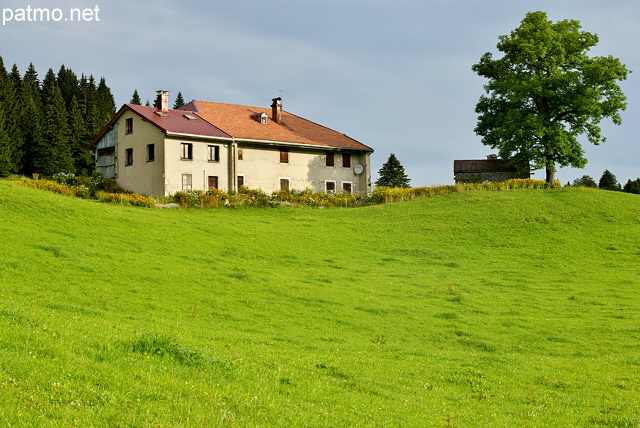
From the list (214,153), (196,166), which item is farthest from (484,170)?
(196,166)

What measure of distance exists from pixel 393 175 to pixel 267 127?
54.6 meters

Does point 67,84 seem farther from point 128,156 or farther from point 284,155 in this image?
point 284,155

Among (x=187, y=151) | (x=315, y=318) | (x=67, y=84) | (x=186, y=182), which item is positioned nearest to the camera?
(x=315, y=318)

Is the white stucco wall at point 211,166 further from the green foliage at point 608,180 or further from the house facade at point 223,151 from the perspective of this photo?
the green foliage at point 608,180

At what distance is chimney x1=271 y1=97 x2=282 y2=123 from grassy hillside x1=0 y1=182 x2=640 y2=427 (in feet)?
80.6

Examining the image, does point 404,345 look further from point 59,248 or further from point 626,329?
point 59,248

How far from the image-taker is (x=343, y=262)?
30719 millimetres

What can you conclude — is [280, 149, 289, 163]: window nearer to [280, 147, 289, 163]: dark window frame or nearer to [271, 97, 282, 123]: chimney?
[280, 147, 289, 163]: dark window frame

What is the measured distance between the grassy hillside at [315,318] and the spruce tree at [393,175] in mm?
67193

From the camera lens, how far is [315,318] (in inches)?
740

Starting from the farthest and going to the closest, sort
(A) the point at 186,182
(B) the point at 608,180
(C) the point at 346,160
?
(B) the point at 608,180
(C) the point at 346,160
(A) the point at 186,182

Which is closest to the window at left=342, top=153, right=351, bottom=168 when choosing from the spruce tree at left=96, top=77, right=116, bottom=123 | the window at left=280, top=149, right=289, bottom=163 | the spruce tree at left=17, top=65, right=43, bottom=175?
the window at left=280, top=149, right=289, bottom=163

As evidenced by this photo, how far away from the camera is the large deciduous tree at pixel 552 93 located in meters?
56.4

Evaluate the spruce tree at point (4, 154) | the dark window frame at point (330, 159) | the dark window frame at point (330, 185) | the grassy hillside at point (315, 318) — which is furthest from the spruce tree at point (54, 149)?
the grassy hillside at point (315, 318)
